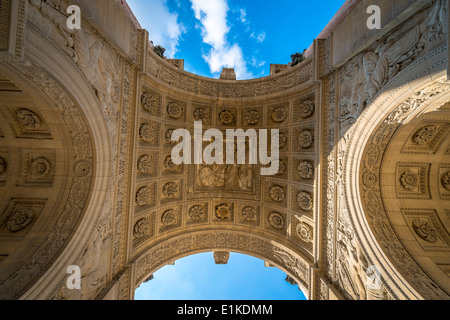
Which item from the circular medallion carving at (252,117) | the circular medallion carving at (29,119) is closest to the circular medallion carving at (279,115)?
the circular medallion carving at (252,117)

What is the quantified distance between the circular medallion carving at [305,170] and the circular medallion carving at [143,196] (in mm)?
6491

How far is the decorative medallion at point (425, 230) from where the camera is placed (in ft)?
16.9

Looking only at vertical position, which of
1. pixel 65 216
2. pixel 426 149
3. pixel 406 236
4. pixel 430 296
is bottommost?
A: pixel 430 296

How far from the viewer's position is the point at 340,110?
19.5 feet

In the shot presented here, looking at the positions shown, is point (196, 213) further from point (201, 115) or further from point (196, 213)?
point (201, 115)

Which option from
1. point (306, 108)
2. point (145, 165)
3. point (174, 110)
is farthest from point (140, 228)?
point (306, 108)

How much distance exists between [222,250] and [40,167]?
822 centimetres

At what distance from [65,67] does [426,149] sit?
32.0 feet

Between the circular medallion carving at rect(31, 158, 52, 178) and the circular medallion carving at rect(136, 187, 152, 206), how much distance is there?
9.12 feet

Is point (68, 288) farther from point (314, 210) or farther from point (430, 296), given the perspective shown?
point (430, 296)

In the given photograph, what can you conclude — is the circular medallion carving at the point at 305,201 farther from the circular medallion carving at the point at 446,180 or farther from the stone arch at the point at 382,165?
the circular medallion carving at the point at 446,180

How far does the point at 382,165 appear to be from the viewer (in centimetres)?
537

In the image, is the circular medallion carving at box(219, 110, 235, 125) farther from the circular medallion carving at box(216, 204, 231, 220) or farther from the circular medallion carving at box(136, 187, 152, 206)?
the circular medallion carving at box(136, 187, 152, 206)
